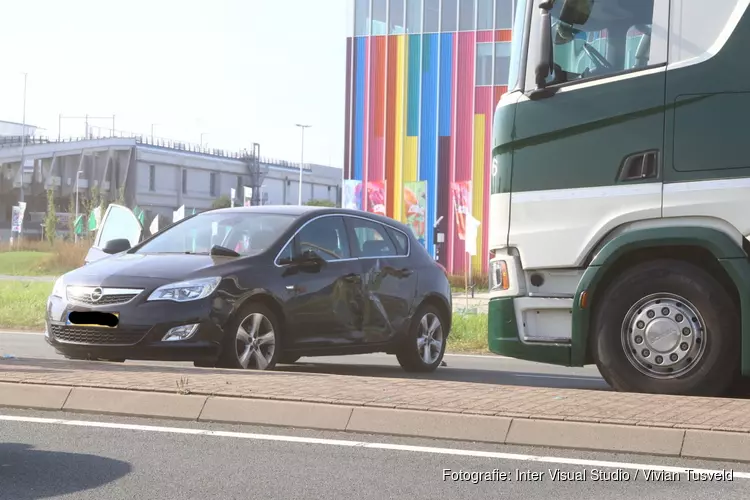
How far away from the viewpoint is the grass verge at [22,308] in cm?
1912

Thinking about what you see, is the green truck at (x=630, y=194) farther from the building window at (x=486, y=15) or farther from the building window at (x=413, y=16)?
the building window at (x=413, y=16)

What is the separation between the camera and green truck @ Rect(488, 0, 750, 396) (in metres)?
8.31

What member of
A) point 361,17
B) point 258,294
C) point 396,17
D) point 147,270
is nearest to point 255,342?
point 258,294

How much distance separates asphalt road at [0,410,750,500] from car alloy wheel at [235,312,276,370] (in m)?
2.75

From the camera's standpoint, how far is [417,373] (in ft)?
39.4

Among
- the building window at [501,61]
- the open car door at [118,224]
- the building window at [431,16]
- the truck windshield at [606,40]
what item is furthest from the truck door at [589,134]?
the building window at [431,16]

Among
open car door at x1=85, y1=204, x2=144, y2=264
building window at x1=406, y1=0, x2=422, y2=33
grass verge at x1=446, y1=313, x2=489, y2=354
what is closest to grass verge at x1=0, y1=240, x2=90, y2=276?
building window at x1=406, y1=0, x2=422, y2=33

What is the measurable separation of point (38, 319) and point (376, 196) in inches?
1316

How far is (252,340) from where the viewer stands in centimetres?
1040

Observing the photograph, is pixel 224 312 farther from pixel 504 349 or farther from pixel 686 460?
pixel 686 460

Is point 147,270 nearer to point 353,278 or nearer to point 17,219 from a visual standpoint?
point 353,278

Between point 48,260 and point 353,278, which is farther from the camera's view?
point 48,260

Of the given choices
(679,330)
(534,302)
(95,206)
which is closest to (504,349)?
(534,302)

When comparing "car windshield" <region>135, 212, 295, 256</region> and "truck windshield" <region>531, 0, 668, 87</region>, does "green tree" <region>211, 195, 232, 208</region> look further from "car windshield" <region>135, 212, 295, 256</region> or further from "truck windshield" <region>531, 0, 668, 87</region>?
"truck windshield" <region>531, 0, 668, 87</region>
